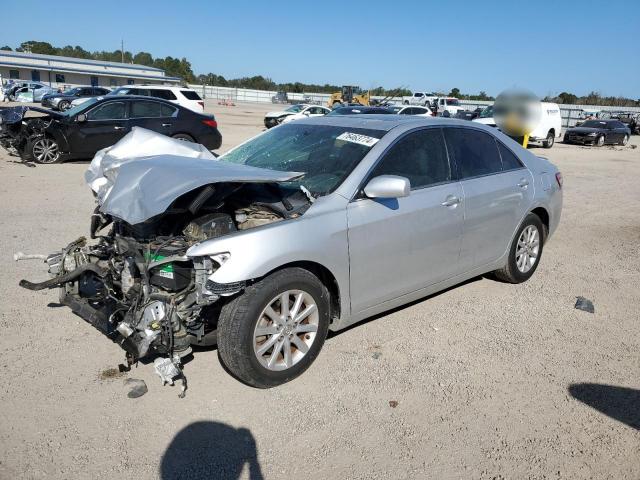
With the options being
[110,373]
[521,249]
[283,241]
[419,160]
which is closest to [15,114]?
[110,373]

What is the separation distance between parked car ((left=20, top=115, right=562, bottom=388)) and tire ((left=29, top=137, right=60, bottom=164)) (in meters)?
8.67

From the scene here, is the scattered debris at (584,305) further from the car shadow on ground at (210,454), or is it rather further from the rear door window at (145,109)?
the rear door window at (145,109)

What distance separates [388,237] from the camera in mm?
3744

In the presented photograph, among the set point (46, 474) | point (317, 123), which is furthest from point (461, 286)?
point (46, 474)

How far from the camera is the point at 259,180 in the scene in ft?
11.1

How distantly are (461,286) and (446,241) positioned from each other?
1.35 metres

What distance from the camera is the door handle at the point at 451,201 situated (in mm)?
4164

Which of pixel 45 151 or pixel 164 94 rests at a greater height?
pixel 164 94

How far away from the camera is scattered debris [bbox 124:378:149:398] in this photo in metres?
3.26

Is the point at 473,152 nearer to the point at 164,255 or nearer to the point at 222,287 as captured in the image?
the point at 222,287

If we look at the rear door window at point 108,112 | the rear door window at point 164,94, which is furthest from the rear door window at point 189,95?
the rear door window at point 108,112

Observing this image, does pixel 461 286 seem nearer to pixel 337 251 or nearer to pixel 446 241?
pixel 446 241

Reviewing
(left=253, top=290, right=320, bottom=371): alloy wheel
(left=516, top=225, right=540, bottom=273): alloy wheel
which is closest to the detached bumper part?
(left=253, top=290, right=320, bottom=371): alloy wheel

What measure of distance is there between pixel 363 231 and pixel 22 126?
10.8m
